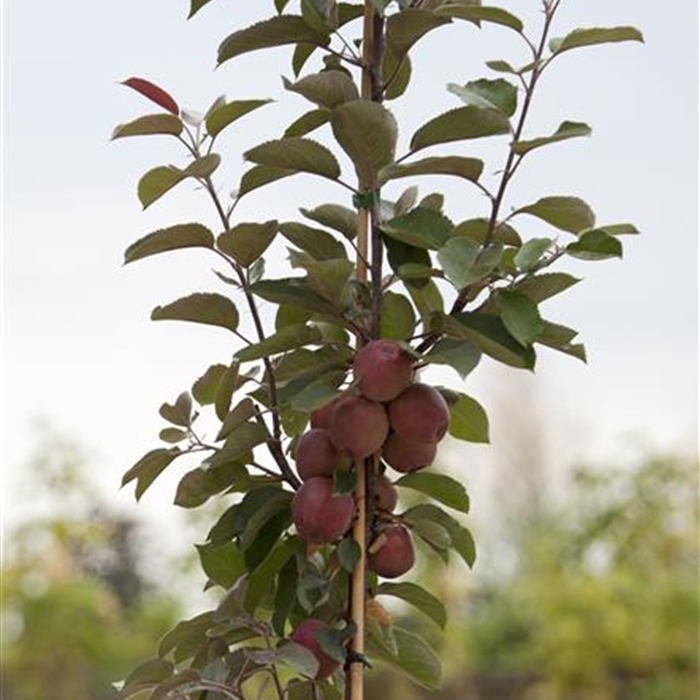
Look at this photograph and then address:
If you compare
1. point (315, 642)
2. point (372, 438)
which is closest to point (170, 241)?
point (372, 438)

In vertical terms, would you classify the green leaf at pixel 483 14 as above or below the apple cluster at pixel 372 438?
above

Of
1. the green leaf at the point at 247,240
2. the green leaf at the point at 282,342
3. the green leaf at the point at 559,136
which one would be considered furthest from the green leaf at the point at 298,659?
the green leaf at the point at 559,136

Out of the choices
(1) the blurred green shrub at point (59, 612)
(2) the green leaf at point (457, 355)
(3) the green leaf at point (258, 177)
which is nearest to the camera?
(2) the green leaf at point (457, 355)

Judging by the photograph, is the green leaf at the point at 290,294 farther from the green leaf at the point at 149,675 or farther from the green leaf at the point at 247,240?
the green leaf at the point at 149,675

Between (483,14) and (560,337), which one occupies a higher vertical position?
(483,14)

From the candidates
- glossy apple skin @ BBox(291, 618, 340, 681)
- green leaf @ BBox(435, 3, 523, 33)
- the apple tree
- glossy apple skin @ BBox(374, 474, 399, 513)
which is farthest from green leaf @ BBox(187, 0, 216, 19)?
glossy apple skin @ BBox(291, 618, 340, 681)

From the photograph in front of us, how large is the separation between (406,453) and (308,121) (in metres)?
0.33

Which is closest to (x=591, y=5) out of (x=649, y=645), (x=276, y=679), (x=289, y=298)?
(x=289, y=298)

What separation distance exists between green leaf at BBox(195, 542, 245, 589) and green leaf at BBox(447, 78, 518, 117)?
465 millimetres

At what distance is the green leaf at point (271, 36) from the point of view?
1224 mm

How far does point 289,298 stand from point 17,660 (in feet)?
21.2

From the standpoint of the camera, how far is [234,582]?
1.32m

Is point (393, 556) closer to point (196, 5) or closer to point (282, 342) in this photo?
point (282, 342)

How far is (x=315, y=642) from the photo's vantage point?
3.82 feet
